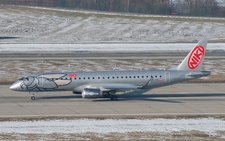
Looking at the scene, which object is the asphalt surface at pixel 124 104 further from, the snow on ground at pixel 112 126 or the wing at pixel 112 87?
the snow on ground at pixel 112 126

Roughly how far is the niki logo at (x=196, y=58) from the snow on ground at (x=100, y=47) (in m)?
31.8

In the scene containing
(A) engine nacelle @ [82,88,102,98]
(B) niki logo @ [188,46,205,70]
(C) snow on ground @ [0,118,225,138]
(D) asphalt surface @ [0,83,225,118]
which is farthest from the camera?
(B) niki logo @ [188,46,205,70]

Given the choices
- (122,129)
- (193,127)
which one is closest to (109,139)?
(122,129)

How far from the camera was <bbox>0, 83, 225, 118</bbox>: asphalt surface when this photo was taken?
36406 millimetres

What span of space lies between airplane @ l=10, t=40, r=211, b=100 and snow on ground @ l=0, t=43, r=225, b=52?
3186cm

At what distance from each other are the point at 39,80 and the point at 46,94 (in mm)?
3250

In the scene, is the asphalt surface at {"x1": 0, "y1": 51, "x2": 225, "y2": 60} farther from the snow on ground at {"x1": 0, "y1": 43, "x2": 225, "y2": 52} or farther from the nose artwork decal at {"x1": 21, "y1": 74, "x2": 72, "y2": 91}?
the nose artwork decal at {"x1": 21, "y1": 74, "x2": 72, "y2": 91}

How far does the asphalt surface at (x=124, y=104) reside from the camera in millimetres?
36406

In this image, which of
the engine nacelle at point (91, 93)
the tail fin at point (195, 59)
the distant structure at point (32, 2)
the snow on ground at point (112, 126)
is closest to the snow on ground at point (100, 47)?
the tail fin at point (195, 59)

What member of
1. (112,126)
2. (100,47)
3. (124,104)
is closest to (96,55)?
(100,47)

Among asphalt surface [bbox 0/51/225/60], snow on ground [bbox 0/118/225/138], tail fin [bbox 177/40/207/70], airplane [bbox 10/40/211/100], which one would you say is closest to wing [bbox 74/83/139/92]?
airplane [bbox 10/40/211/100]

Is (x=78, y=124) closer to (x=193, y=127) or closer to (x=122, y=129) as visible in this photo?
(x=122, y=129)

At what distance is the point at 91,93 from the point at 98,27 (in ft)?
214

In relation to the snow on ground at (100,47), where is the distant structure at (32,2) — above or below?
above
